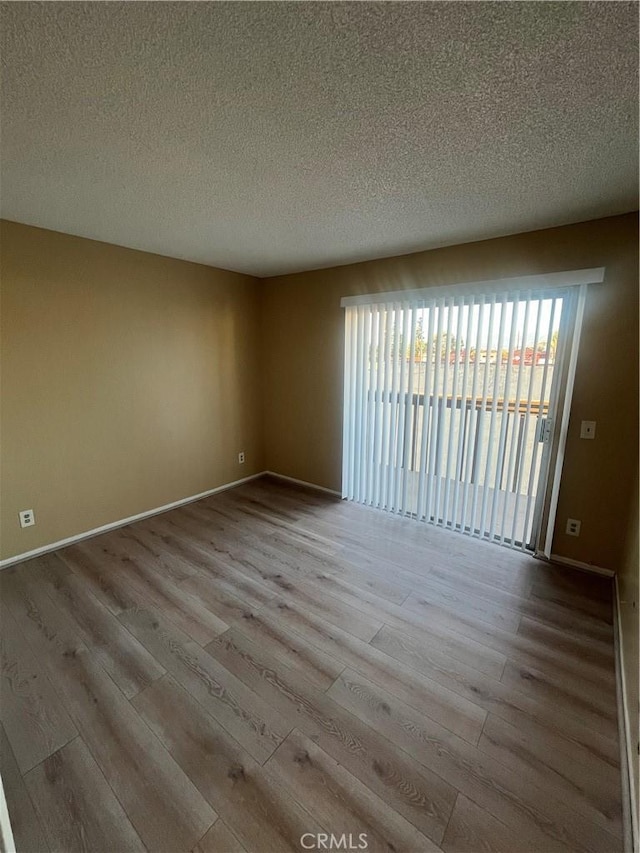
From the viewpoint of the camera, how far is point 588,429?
92.7 inches

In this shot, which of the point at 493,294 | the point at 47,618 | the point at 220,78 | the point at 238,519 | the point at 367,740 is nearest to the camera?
the point at 220,78

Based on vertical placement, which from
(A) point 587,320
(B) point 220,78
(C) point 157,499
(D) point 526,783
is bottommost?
(D) point 526,783

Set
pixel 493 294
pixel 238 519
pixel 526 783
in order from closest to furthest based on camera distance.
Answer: pixel 526 783 → pixel 493 294 → pixel 238 519

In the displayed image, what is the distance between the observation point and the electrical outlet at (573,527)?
2.48m

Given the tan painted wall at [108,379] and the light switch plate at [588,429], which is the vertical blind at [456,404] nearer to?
the light switch plate at [588,429]

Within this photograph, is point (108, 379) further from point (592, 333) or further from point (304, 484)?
point (592, 333)

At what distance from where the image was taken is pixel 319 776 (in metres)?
1.25

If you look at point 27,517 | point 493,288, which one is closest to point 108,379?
point 27,517

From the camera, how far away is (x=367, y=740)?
1.38 meters

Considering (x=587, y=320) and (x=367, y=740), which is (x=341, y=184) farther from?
(x=367, y=740)

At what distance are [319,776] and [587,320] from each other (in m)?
2.85

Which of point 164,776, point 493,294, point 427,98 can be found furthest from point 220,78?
point 164,776

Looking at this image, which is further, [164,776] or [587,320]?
[587,320]

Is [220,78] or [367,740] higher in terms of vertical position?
[220,78]
